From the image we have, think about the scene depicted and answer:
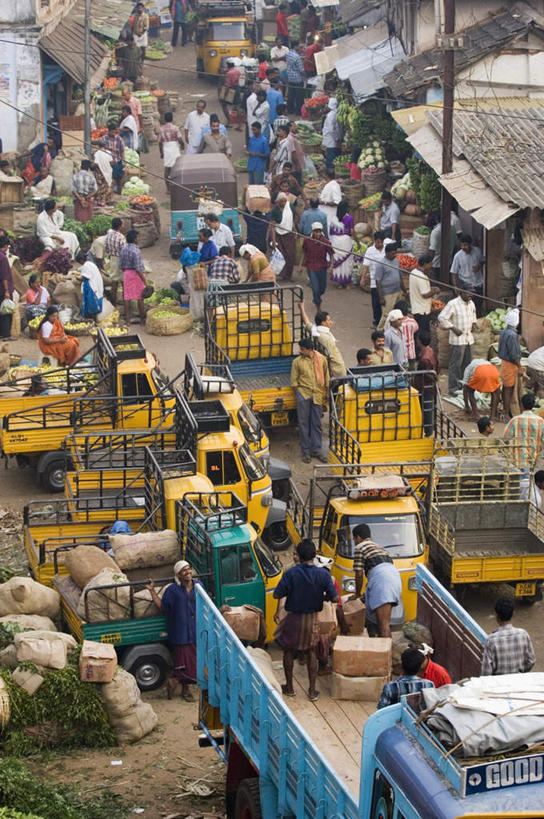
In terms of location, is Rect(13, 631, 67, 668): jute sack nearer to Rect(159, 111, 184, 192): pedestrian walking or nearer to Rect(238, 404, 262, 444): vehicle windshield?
Rect(238, 404, 262, 444): vehicle windshield

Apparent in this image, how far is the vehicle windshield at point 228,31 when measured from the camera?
1540 inches

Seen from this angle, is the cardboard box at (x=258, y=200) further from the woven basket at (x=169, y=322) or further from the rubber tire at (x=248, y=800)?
the rubber tire at (x=248, y=800)

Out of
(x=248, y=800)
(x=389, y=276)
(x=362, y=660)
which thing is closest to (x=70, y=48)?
(x=389, y=276)

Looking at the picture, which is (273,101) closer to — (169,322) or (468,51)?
(468,51)

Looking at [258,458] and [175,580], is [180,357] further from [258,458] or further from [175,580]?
[175,580]

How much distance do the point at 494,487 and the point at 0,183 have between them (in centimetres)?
1628

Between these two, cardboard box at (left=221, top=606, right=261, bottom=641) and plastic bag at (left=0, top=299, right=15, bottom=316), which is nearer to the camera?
cardboard box at (left=221, top=606, right=261, bottom=641)

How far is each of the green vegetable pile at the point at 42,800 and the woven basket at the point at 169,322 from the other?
43.2 ft

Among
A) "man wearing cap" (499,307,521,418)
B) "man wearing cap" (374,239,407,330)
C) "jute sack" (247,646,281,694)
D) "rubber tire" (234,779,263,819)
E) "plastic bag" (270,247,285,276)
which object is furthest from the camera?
"plastic bag" (270,247,285,276)

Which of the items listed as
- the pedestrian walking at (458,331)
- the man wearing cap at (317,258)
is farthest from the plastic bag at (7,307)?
the pedestrian walking at (458,331)

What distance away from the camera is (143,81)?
124 ft

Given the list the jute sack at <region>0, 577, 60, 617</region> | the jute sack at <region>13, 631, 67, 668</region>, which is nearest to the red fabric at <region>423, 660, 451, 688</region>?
the jute sack at <region>13, 631, 67, 668</region>

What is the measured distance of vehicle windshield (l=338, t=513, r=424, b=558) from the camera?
526 inches

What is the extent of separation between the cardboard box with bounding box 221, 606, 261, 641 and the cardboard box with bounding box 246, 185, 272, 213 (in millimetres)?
15930
